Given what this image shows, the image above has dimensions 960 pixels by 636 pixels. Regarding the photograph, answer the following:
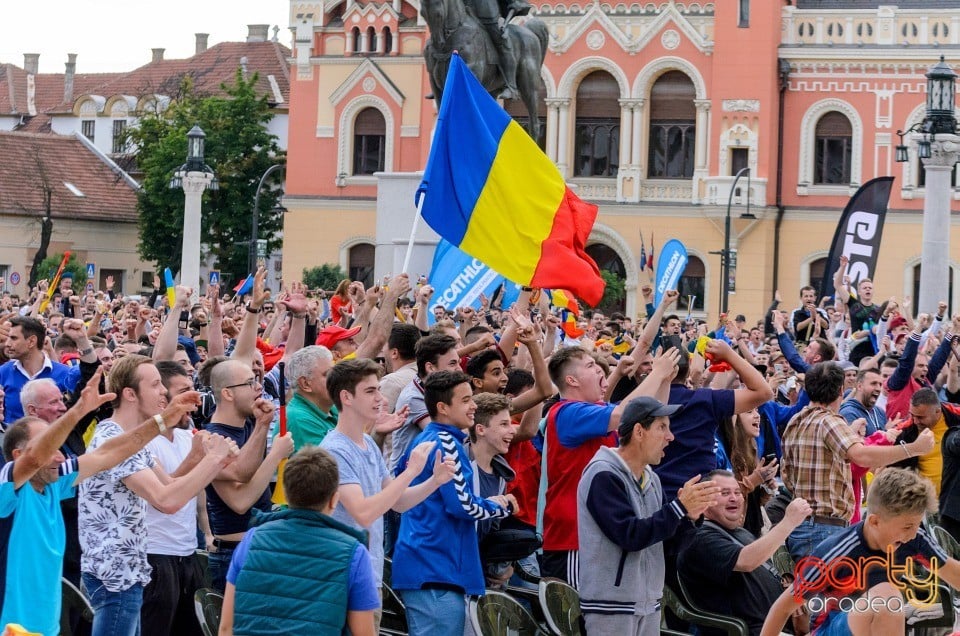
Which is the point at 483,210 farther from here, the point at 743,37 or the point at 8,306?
the point at 743,37

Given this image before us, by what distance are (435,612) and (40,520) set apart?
1885 mm

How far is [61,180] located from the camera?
57.2 meters

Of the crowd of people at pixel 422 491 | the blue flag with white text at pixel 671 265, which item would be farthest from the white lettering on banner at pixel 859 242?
the crowd of people at pixel 422 491

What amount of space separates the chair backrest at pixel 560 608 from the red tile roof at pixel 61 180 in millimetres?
49657

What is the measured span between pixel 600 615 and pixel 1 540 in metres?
2.50

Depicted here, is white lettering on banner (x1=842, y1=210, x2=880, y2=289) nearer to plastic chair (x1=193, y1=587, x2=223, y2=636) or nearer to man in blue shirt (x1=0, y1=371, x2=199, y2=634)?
plastic chair (x1=193, y1=587, x2=223, y2=636)

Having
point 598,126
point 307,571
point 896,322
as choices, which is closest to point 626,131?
point 598,126

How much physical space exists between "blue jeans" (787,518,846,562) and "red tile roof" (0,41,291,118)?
Answer: 53721mm

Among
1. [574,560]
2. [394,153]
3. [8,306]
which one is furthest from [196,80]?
[574,560]

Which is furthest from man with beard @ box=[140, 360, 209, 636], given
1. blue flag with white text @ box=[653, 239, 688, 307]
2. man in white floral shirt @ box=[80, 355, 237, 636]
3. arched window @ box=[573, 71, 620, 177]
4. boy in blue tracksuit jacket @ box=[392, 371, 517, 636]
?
arched window @ box=[573, 71, 620, 177]

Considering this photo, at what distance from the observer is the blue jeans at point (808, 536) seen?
8.73 metres

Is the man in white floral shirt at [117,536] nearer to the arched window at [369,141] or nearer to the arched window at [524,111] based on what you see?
the arched window at [524,111]

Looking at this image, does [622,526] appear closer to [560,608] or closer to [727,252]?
[560,608]

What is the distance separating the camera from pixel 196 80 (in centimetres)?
6769
